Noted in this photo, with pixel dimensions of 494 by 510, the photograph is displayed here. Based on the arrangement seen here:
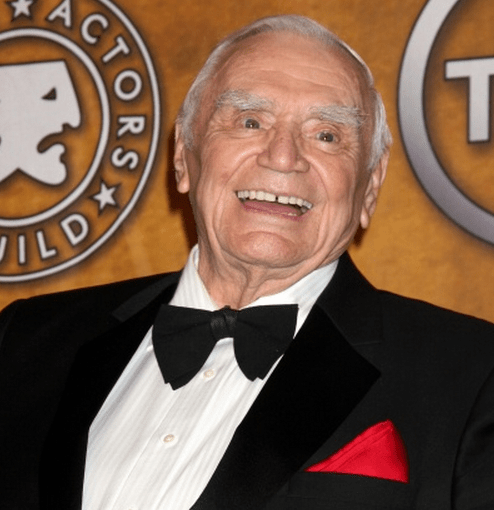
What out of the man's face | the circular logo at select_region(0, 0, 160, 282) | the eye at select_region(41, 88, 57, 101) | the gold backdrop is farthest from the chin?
the eye at select_region(41, 88, 57, 101)

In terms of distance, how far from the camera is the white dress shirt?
159 centimetres

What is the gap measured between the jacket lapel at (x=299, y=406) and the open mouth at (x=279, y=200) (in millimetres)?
136

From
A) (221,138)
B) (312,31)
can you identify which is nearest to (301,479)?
(221,138)

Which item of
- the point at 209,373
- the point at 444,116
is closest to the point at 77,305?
the point at 209,373

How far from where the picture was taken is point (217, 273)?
185 centimetres

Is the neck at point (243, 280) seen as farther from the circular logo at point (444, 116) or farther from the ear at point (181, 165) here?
the circular logo at point (444, 116)

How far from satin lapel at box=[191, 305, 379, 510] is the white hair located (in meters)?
0.34

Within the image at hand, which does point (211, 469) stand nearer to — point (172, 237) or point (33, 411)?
point (33, 411)

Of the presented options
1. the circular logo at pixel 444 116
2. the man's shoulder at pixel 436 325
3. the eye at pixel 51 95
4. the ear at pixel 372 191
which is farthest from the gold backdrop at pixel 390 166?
the man's shoulder at pixel 436 325

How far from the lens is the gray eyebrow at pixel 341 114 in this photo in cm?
177

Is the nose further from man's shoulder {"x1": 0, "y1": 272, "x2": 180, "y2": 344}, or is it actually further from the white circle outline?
the white circle outline

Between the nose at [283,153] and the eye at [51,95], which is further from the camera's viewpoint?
the eye at [51,95]

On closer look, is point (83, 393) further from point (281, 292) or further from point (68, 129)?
point (68, 129)

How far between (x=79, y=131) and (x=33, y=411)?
754 mm
